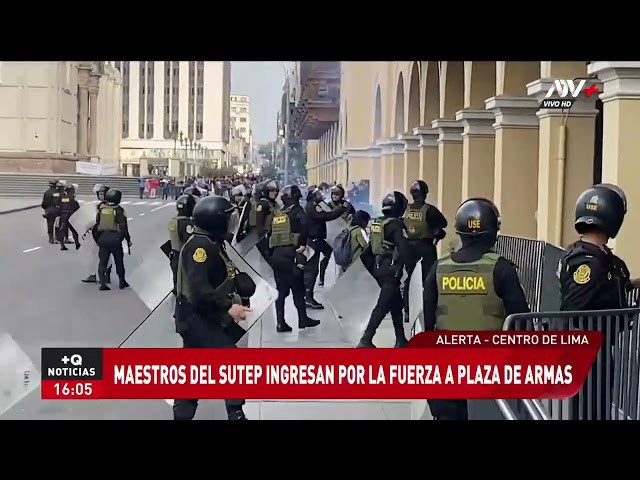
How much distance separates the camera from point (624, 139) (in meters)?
5.12

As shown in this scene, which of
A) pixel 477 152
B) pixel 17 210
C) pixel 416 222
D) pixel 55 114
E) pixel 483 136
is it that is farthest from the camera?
pixel 483 136

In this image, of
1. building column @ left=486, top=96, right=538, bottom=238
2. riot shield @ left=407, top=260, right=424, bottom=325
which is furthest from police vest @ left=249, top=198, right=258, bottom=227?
building column @ left=486, top=96, right=538, bottom=238

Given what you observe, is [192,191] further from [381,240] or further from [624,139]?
[624,139]

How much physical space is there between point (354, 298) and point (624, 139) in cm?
185

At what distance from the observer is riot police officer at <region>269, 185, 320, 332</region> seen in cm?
480

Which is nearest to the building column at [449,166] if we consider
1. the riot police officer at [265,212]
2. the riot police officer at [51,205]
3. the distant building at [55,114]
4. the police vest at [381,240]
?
the police vest at [381,240]

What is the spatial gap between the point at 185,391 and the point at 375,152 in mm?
1848

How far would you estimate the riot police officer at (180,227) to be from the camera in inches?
183

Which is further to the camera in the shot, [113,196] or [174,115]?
[174,115]

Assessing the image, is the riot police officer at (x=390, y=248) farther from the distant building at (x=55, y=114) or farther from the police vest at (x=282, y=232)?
the distant building at (x=55, y=114)

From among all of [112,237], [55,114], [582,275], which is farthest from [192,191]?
[582,275]

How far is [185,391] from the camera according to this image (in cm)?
460

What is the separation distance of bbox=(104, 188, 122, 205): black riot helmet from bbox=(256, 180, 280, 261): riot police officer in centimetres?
76

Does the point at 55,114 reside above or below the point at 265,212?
above
